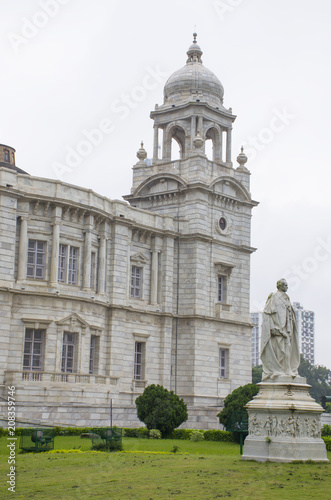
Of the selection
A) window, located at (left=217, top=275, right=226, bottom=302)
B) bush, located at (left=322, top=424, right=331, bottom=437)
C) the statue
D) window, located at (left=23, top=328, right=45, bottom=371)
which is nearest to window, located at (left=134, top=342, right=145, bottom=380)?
window, located at (left=217, top=275, right=226, bottom=302)

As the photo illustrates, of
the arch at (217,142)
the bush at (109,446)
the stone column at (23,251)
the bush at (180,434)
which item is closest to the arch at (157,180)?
the arch at (217,142)

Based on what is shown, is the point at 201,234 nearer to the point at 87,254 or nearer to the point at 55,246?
the point at 87,254

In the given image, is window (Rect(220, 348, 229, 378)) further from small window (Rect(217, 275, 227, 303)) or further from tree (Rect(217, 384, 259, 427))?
tree (Rect(217, 384, 259, 427))

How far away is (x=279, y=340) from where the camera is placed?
62.7 ft

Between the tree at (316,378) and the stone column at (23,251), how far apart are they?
82289mm

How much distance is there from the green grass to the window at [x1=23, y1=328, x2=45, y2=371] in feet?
54.2

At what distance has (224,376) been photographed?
47.2 meters

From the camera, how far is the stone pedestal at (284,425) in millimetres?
18047

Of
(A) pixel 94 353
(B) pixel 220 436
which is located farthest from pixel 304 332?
(B) pixel 220 436

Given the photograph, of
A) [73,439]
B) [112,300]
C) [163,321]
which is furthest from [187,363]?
[73,439]

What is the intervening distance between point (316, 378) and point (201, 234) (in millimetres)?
78508

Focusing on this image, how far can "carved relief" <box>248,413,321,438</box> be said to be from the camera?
59.5ft

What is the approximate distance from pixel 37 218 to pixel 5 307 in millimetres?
5145

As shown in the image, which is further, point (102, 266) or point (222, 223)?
point (222, 223)
